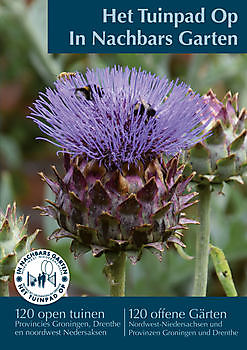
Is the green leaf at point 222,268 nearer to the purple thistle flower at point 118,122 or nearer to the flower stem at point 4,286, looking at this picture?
the purple thistle flower at point 118,122

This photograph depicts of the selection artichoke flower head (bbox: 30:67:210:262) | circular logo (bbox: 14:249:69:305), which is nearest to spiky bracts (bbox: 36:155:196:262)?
artichoke flower head (bbox: 30:67:210:262)

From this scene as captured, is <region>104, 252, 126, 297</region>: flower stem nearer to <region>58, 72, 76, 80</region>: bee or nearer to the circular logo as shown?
the circular logo

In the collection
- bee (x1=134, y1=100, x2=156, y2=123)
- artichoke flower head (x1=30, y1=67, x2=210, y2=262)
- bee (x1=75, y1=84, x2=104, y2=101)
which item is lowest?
artichoke flower head (x1=30, y1=67, x2=210, y2=262)

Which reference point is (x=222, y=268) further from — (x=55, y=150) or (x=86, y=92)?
(x=55, y=150)

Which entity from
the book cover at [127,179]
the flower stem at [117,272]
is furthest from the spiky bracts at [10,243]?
the flower stem at [117,272]

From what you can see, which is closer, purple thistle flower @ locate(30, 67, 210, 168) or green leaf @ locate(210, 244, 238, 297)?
purple thistle flower @ locate(30, 67, 210, 168)

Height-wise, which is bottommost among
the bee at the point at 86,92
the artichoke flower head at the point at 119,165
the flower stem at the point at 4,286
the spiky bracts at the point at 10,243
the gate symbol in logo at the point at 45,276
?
the flower stem at the point at 4,286

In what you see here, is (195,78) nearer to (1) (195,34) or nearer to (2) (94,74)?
(1) (195,34)
